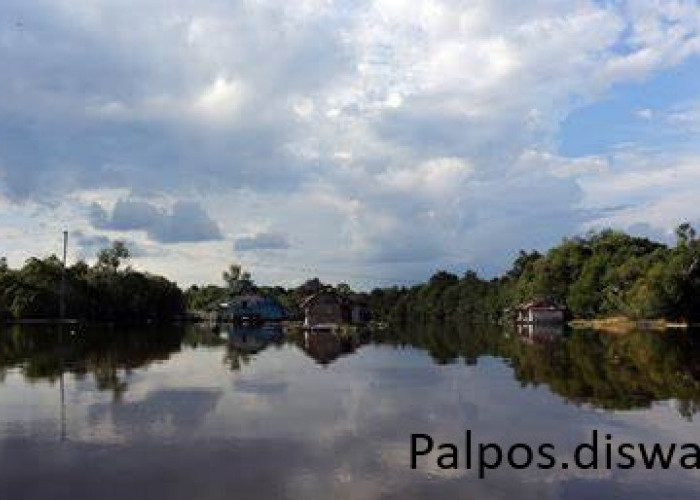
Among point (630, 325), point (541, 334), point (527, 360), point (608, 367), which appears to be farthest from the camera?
point (630, 325)

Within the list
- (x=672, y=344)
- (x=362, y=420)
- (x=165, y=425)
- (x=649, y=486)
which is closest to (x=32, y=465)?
(x=165, y=425)

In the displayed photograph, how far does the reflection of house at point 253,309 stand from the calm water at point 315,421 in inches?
4464

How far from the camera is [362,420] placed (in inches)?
1250

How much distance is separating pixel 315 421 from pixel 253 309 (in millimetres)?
147448

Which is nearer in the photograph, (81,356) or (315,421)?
(315,421)

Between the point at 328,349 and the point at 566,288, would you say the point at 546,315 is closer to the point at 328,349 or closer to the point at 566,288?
the point at 566,288

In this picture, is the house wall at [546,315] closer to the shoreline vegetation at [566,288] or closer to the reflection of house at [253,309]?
the shoreline vegetation at [566,288]

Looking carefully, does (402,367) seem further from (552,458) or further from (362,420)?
(552,458)

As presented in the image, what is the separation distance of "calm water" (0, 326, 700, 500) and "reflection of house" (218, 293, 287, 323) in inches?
4464

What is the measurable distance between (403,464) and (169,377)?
89.2 ft

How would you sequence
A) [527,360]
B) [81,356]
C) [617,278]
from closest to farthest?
[527,360] < [81,356] < [617,278]

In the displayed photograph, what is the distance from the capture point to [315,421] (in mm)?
31469

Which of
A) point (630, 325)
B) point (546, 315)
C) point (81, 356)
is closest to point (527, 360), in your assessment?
point (81, 356)

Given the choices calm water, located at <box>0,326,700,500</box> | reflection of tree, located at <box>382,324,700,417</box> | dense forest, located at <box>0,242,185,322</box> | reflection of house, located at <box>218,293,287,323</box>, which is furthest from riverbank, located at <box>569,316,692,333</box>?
dense forest, located at <box>0,242,185,322</box>
